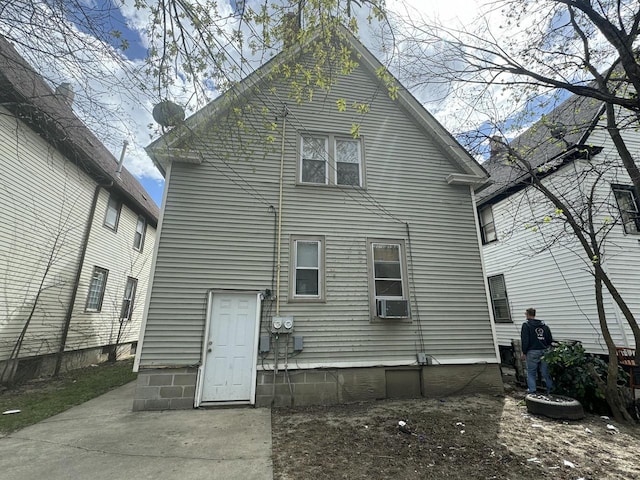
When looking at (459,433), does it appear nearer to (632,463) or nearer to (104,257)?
(632,463)

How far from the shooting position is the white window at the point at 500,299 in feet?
38.1

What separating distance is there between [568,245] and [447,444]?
790 centimetres

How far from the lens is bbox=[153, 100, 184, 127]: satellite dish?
4441mm

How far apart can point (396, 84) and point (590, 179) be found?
6326mm

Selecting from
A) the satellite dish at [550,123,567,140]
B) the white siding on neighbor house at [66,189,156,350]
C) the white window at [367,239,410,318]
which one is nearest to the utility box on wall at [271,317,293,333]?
the white window at [367,239,410,318]

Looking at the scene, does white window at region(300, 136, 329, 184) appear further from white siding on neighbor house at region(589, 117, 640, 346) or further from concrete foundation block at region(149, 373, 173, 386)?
white siding on neighbor house at region(589, 117, 640, 346)

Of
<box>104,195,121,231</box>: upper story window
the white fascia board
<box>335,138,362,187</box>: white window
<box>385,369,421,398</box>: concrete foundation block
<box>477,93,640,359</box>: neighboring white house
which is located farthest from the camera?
<box>104,195,121,231</box>: upper story window

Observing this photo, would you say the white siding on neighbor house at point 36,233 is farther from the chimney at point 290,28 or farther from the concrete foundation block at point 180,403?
the chimney at point 290,28

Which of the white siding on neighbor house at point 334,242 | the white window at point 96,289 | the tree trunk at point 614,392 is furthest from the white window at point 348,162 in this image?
the white window at point 96,289

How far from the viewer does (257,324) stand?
639 cm

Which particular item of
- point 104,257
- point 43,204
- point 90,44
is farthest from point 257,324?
point 104,257

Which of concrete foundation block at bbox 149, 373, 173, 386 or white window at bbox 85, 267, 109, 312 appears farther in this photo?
white window at bbox 85, 267, 109, 312

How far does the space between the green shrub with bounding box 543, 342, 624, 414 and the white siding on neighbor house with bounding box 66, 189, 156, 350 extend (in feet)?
43.0

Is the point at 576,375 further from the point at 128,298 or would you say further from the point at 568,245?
the point at 128,298
